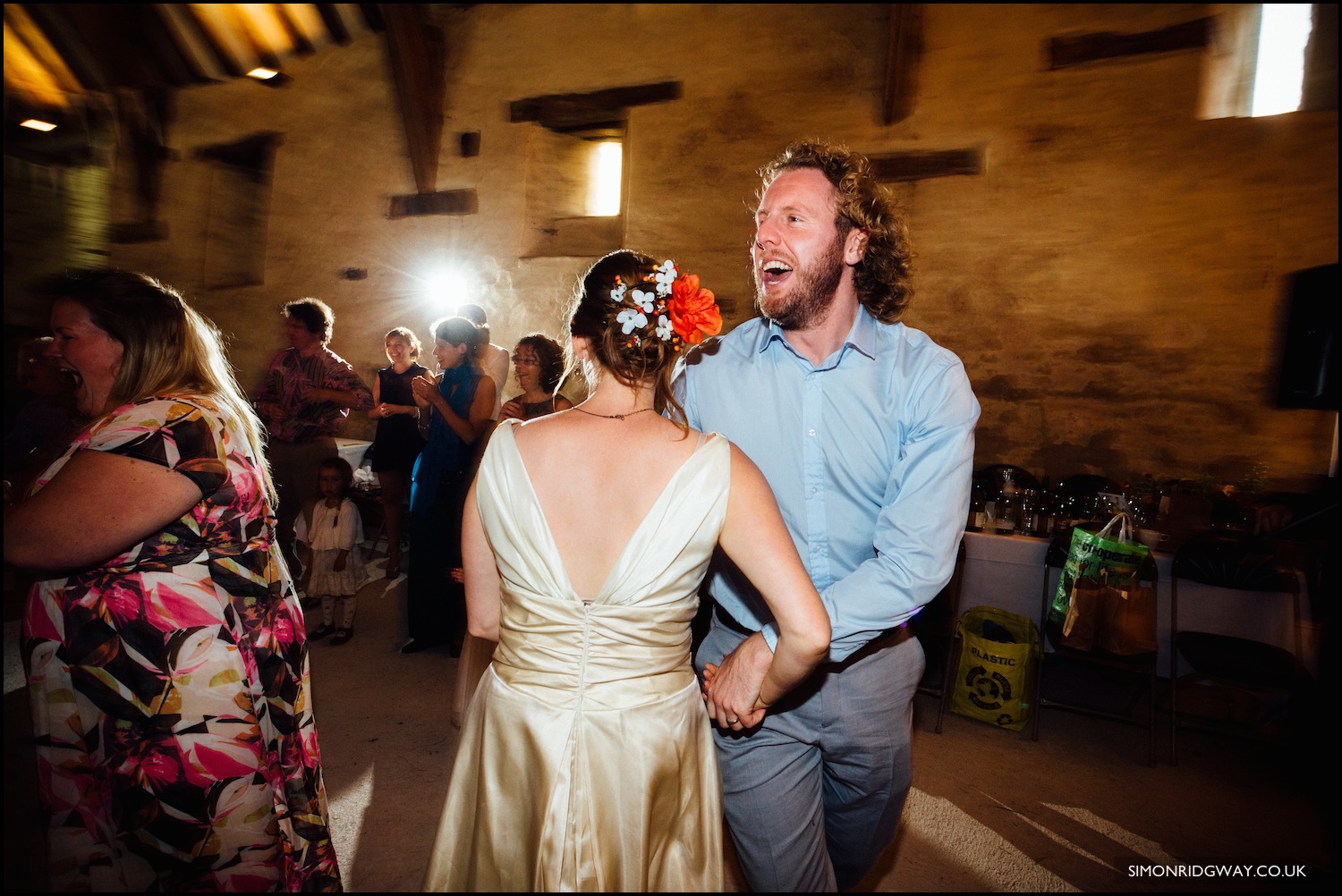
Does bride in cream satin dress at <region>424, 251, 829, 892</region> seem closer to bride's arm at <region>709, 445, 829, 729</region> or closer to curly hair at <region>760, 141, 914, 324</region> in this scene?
bride's arm at <region>709, 445, 829, 729</region>

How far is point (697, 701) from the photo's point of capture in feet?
4.63

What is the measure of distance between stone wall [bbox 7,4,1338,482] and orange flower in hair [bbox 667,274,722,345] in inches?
184

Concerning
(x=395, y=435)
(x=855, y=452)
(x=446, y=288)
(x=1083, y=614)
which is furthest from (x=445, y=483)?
(x=446, y=288)

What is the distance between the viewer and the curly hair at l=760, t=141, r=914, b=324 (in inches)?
63.7

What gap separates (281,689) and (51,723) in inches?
17.7

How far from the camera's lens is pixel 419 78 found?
6.78 meters

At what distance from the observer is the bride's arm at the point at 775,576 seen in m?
1.22

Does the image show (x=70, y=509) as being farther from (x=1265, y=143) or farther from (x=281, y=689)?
(x=1265, y=143)

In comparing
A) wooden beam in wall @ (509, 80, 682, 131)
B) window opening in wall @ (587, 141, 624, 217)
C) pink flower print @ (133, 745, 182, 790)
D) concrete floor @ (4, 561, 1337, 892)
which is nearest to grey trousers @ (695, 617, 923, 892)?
concrete floor @ (4, 561, 1337, 892)

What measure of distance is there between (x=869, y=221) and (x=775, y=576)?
3.04 ft

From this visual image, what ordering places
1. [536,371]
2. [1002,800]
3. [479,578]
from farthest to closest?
[536,371] < [1002,800] < [479,578]

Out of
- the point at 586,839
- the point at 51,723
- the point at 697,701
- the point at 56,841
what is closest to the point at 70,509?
the point at 51,723

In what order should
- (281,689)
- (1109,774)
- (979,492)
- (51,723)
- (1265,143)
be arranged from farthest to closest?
(1265,143) → (979,492) → (1109,774) → (281,689) → (51,723)

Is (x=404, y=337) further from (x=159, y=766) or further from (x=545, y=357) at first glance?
(x=159, y=766)
